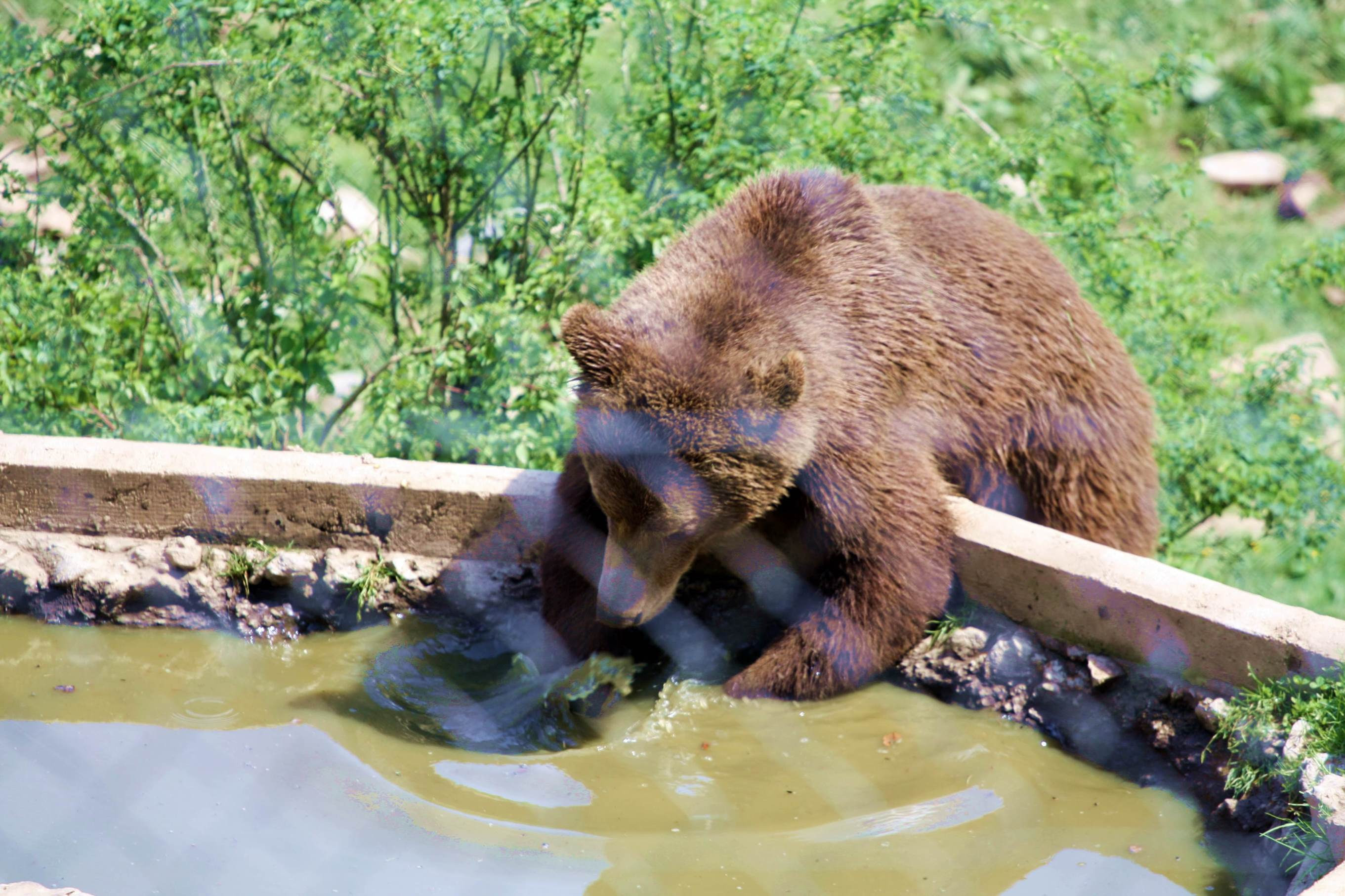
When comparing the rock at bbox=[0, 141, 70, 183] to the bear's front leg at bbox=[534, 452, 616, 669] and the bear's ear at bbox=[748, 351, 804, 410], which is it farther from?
the bear's ear at bbox=[748, 351, 804, 410]

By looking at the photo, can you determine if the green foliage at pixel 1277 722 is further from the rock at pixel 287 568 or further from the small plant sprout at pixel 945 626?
the rock at pixel 287 568

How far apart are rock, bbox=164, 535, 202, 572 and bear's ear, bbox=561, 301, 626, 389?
152 centimetres

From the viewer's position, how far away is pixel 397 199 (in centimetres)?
489

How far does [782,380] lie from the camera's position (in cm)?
317

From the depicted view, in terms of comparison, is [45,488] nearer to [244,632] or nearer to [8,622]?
[8,622]

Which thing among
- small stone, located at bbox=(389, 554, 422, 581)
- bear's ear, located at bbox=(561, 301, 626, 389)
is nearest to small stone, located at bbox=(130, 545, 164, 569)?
small stone, located at bbox=(389, 554, 422, 581)

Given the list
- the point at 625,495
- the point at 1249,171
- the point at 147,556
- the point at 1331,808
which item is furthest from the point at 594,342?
the point at 1249,171

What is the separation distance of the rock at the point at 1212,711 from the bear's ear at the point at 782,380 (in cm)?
134

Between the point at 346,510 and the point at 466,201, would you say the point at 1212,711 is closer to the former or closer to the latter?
the point at 346,510

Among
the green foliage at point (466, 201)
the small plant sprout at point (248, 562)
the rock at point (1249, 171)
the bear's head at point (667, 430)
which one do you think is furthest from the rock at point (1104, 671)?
the rock at point (1249, 171)

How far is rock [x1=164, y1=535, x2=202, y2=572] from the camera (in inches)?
152

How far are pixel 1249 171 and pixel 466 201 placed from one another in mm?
6617

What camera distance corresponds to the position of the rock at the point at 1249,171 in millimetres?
9008

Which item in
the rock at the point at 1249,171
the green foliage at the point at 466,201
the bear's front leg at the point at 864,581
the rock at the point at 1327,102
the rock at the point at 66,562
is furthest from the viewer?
the rock at the point at 1327,102
